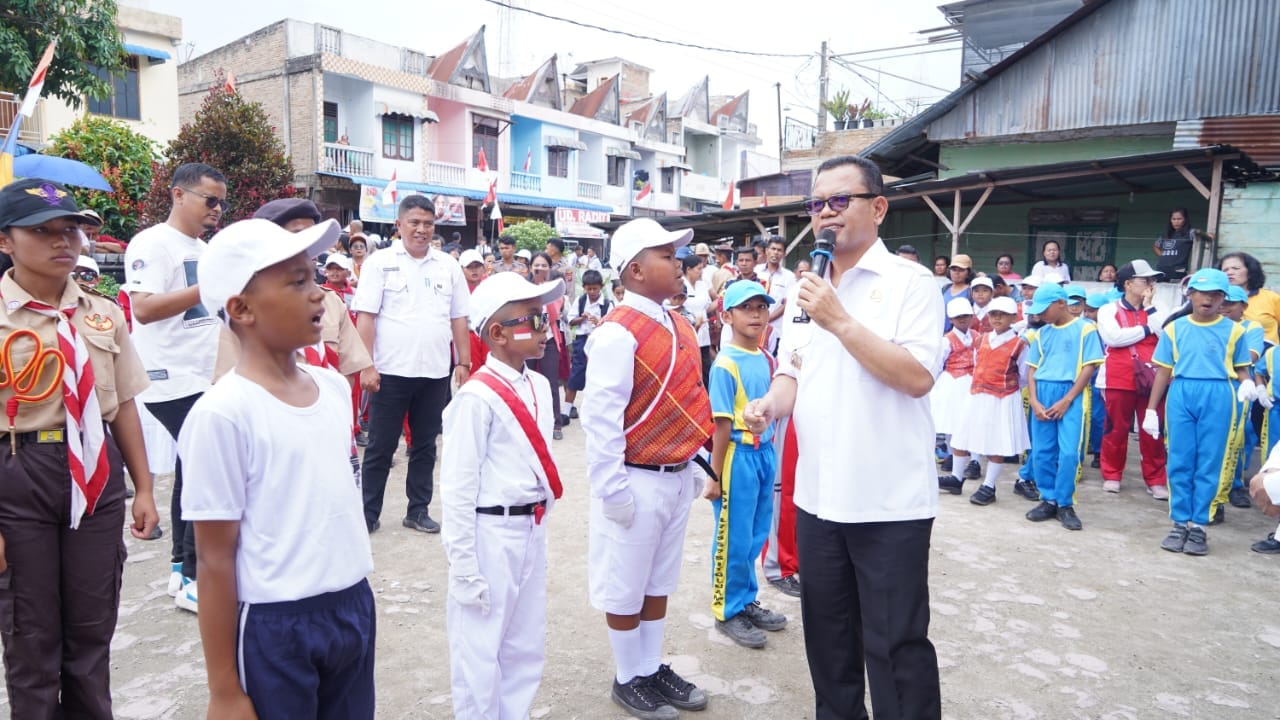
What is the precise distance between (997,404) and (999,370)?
303mm

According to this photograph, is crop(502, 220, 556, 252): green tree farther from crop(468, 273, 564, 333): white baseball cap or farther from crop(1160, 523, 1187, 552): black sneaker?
crop(468, 273, 564, 333): white baseball cap

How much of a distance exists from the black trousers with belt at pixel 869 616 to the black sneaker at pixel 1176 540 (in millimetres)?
3966

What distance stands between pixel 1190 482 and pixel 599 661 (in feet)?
15.0

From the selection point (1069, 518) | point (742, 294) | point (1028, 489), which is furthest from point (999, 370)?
point (742, 294)

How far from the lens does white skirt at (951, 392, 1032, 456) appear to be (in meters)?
6.61

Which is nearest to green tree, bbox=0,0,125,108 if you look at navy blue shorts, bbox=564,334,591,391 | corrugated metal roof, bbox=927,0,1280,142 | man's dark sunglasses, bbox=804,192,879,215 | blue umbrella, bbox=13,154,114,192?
blue umbrella, bbox=13,154,114,192

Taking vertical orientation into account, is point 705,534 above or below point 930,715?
below

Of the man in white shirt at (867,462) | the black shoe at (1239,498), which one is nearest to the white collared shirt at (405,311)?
the man in white shirt at (867,462)

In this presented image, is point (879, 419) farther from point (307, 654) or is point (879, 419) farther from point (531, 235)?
point (531, 235)

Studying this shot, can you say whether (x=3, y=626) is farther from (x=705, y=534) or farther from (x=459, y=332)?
(x=705, y=534)

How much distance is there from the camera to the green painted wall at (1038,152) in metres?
13.5

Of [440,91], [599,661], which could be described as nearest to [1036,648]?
[599,661]

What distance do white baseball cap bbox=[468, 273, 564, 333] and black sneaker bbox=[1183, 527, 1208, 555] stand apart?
5.04 metres

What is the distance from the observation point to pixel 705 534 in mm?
5492
